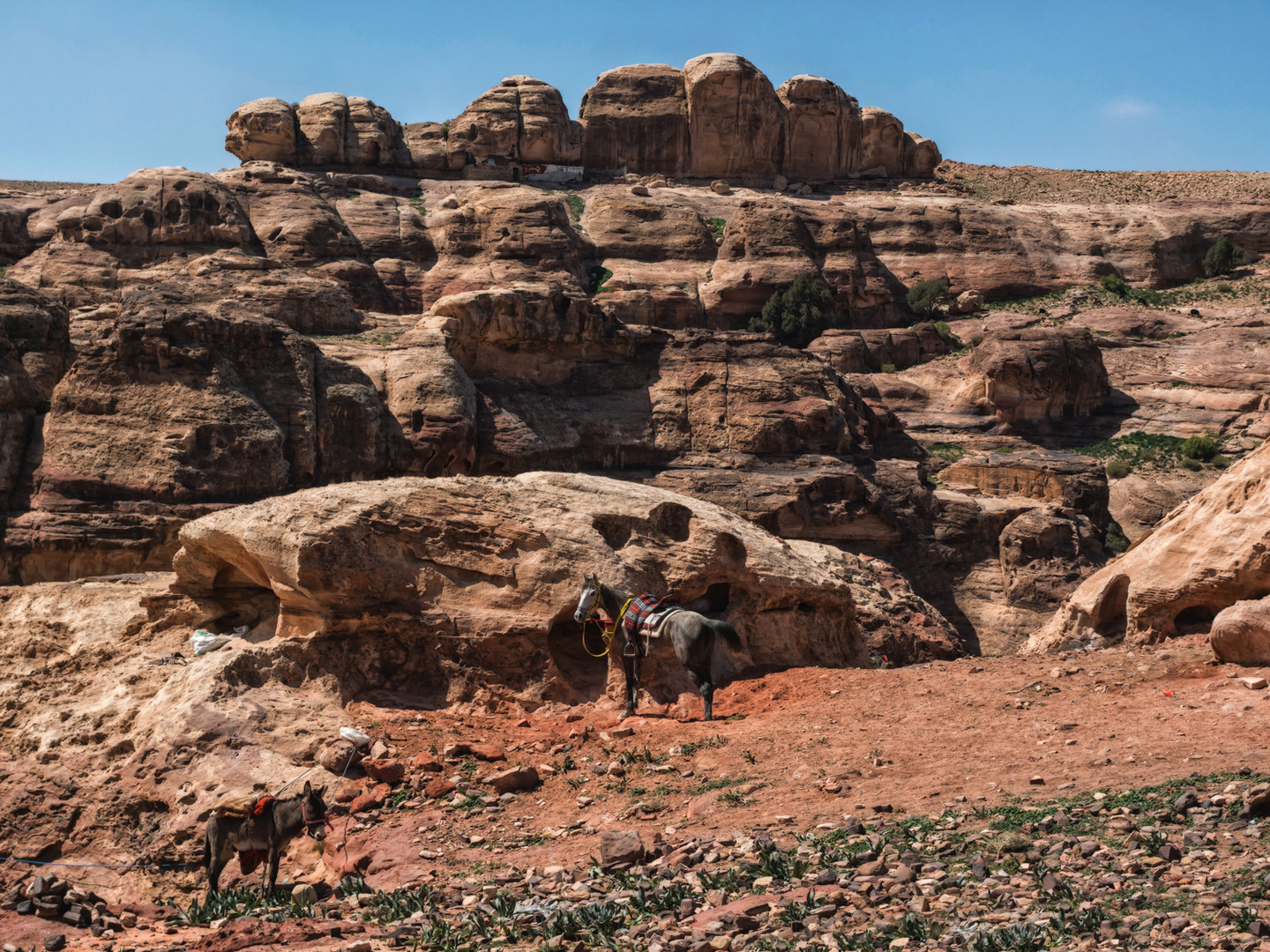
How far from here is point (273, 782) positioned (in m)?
9.81

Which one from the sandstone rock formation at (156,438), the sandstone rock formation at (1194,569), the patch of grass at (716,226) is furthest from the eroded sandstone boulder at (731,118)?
the sandstone rock formation at (1194,569)

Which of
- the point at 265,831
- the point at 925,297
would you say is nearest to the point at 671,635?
the point at 265,831

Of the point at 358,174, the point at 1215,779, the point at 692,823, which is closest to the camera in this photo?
the point at 1215,779

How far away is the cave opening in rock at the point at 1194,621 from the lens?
40.9 feet

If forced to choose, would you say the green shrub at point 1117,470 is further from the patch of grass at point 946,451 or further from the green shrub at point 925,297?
the green shrub at point 925,297

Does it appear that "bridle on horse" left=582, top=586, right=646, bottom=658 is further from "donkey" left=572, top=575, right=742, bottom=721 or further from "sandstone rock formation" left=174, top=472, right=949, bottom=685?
"sandstone rock formation" left=174, top=472, right=949, bottom=685

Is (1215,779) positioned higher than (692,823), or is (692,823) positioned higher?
(1215,779)

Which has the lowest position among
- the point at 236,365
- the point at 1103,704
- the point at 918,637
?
the point at 918,637

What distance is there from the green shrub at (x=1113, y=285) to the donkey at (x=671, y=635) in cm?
4896

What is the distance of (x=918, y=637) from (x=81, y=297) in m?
26.9

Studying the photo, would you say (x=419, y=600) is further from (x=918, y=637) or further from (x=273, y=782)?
(x=918, y=637)

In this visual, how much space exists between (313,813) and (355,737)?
131 cm

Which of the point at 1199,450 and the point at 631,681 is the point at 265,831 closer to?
the point at 631,681

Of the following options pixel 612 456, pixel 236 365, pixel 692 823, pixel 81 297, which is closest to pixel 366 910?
pixel 692 823
